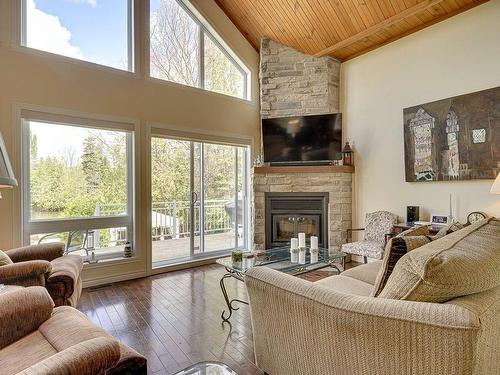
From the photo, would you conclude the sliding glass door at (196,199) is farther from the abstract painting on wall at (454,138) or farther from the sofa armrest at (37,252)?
the abstract painting on wall at (454,138)

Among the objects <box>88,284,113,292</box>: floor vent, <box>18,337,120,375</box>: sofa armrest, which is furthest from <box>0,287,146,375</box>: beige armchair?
<box>88,284,113,292</box>: floor vent

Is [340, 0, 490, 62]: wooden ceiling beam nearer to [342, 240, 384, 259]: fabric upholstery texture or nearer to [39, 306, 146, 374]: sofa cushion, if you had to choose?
[342, 240, 384, 259]: fabric upholstery texture

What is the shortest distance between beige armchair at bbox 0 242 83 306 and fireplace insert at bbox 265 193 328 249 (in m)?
2.83

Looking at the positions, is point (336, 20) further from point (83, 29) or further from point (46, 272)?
point (46, 272)

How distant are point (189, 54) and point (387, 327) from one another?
4.62m

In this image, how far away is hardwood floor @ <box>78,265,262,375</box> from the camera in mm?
2133

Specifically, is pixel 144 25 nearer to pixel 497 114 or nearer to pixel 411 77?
pixel 411 77

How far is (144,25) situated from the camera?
4.05 meters

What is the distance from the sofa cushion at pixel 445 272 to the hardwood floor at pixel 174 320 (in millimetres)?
1233

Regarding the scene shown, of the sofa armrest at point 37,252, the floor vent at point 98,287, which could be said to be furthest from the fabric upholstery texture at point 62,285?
the floor vent at point 98,287

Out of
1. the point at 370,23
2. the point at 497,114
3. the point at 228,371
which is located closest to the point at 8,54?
the point at 228,371

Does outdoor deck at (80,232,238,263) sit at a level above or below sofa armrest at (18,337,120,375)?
below

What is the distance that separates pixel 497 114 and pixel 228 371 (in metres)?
3.59

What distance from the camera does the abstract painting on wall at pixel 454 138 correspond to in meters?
3.19
